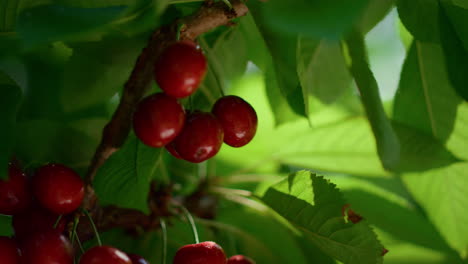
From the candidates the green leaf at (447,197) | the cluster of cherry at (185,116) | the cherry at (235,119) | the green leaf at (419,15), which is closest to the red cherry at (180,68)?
the cluster of cherry at (185,116)

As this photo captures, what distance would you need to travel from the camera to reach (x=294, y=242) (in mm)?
1311

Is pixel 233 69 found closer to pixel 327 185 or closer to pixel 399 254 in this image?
pixel 327 185

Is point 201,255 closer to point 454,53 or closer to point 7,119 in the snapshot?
point 7,119

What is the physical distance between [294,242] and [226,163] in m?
0.41

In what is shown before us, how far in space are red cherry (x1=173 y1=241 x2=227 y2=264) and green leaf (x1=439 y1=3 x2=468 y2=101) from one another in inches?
19.8

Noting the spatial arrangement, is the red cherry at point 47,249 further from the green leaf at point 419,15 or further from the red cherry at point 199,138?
the green leaf at point 419,15

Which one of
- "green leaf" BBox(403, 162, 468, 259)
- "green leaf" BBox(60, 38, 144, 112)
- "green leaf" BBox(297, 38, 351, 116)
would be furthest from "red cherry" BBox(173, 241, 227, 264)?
"green leaf" BBox(403, 162, 468, 259)

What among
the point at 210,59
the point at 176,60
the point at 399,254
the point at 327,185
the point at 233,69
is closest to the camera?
the point at 176,60

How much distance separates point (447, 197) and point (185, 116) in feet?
2.20

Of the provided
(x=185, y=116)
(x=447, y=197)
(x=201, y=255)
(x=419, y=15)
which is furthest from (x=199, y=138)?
(x=447, y=197)

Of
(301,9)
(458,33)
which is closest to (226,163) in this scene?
(458,33)

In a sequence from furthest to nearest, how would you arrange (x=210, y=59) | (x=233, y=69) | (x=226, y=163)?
(x=226, y=163), (x=233, y=69), (x=210, y=59)

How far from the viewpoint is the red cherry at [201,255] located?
0.89 metres

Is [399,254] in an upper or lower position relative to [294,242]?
lower
